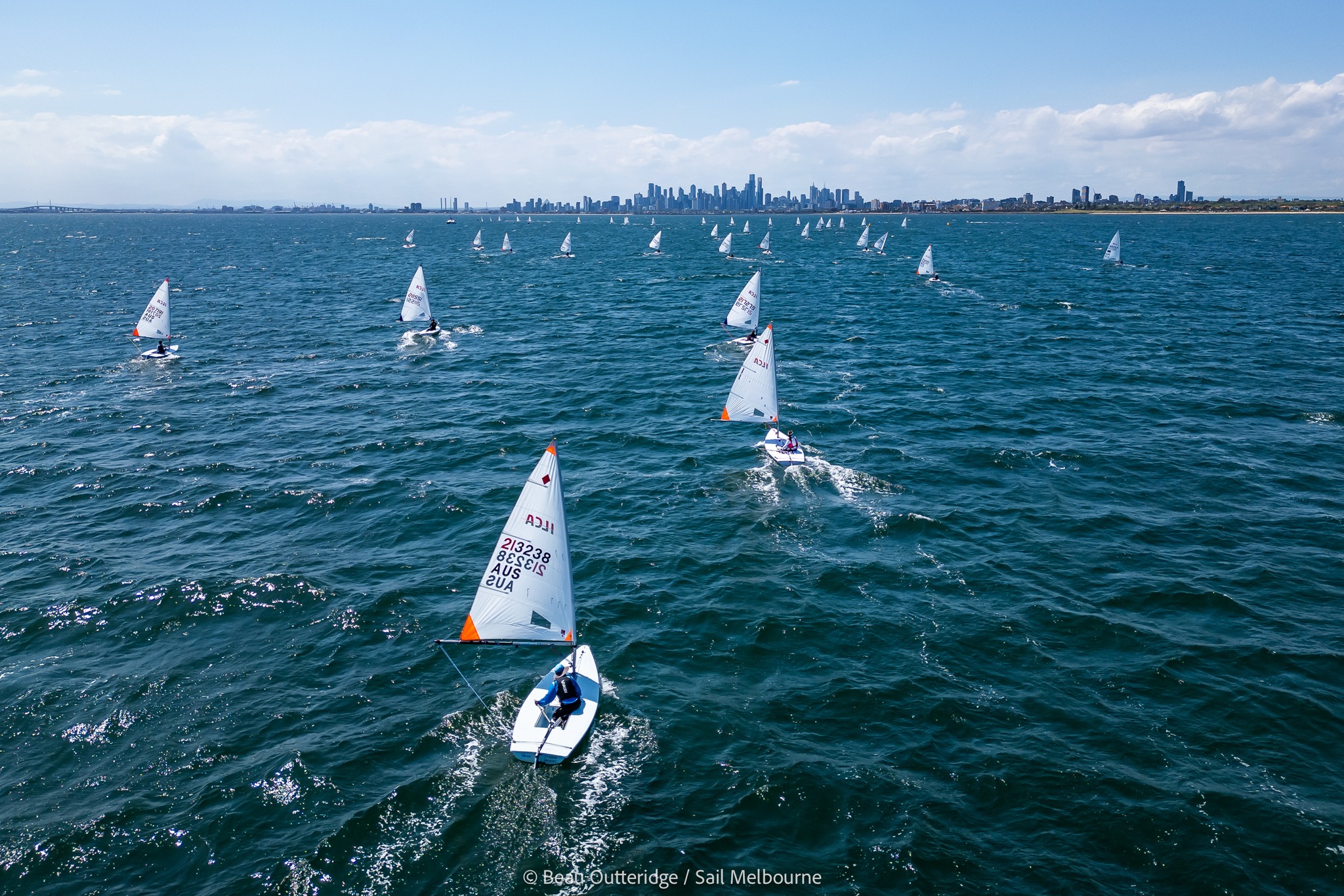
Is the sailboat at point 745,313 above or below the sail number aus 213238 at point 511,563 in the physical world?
above

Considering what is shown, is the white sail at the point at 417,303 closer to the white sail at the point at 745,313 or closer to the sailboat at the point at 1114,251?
the white sail at the point at 745,313

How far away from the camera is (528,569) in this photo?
23.1 meters

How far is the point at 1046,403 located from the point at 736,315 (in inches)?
1156

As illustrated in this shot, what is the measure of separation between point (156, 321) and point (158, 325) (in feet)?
1.17

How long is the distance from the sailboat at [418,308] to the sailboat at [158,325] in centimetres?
2229

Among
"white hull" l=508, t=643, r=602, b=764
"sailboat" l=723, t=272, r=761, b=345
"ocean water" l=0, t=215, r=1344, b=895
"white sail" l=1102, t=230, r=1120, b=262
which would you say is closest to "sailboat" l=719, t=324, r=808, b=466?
"ocean water" l=0, t=215, r=1344, b=895

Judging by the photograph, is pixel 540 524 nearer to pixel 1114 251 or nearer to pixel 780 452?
pixel 780 452

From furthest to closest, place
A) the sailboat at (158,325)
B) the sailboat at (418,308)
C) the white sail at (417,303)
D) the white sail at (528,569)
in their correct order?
the sailboat at (418,308) < the white sail at (417,303) < the sailboat at (158,325) < the white sail at (528,569)

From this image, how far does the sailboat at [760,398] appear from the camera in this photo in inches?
1694

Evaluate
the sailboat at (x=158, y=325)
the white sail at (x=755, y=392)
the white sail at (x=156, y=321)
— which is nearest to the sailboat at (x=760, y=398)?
the white sail at (x=755, y=392)

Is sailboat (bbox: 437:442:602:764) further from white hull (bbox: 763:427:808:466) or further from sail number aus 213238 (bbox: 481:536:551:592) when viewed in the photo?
white hull (bbox: 763:427:808:466)

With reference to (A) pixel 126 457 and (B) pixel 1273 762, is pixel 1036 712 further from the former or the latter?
(A) pixel 126 457

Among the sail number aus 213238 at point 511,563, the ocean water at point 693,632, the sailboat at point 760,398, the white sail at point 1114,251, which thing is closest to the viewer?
the ocean water at point 693,632

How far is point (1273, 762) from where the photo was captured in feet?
70.8
